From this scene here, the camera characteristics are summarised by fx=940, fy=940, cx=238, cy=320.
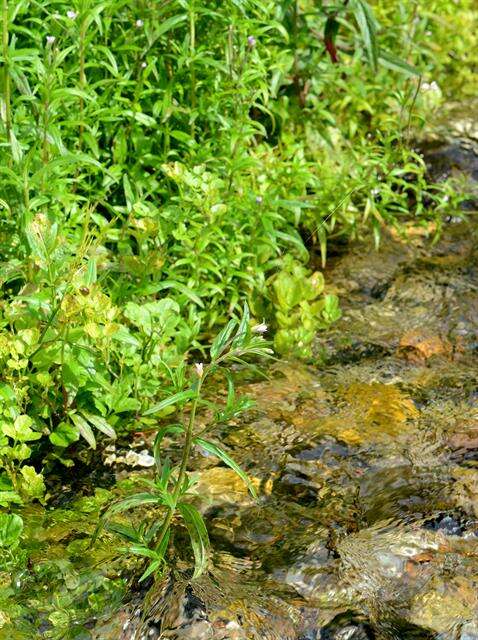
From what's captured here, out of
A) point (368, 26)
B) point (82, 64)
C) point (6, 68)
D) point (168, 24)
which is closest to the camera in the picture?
point (6, 68)

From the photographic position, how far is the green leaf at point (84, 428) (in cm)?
312

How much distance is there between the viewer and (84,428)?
3133mm

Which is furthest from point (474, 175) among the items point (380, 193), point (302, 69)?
point (302, 69)

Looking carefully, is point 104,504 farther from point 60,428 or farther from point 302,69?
point 302,69

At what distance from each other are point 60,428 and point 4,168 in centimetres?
92

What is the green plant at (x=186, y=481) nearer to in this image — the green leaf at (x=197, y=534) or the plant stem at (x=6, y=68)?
the green leaf at (x=197, y=534)

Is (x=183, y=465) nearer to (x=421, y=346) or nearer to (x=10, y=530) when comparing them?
(x=10, y=530)

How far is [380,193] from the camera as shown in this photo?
16.1 feet

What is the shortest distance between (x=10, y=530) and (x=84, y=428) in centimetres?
47

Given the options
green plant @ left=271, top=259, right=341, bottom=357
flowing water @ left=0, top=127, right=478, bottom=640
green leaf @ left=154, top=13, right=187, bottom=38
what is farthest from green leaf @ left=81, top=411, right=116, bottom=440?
green leaf @ left=154, top=13, right=187, bottom=38

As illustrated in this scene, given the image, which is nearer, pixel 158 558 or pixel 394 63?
pixel 158 558

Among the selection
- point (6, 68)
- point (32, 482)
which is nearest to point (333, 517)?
point (32, 482)

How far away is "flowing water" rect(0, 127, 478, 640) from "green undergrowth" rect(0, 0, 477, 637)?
13 centimetres

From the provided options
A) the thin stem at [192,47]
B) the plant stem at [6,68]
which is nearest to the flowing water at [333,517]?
the thin stem at [192,47]
